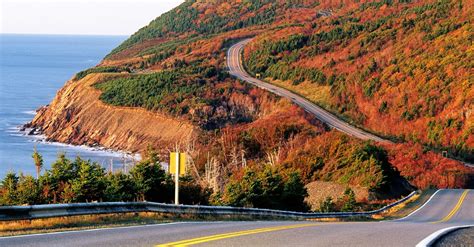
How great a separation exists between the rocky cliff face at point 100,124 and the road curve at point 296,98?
45.0 ft

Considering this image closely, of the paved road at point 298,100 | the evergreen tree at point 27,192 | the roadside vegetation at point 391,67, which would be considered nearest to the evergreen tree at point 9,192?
the evergreen tree at point 27,192

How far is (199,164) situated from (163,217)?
3875 cm

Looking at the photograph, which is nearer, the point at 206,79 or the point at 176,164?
the point at 176,164

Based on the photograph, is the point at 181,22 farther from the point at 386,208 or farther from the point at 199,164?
the point at 386,208

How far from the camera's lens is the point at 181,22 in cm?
17150

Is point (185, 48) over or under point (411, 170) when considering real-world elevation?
over

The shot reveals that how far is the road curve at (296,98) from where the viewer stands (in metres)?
75.6

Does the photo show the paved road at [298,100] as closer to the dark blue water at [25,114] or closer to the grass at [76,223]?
the dark blue water at [25,114]

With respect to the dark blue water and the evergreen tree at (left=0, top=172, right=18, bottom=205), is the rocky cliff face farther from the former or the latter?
the evergreen tree at (left=0, top=172, right=18, bottom=205)

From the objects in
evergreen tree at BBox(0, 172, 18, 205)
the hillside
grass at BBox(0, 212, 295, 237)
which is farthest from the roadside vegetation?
evergreen tree at BBox(0, 172, 18, 205)

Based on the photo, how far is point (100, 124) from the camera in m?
89.9

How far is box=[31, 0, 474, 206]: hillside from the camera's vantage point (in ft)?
186

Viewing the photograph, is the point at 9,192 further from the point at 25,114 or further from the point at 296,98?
the point at 25,114

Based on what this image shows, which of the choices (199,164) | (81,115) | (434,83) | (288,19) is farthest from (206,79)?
(288,19)
